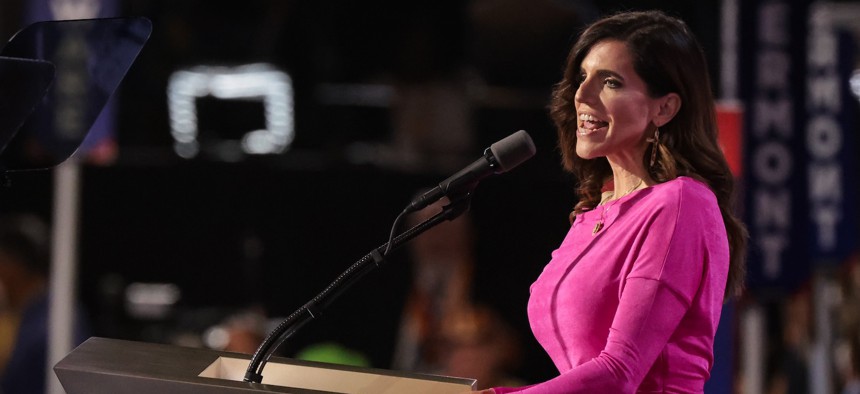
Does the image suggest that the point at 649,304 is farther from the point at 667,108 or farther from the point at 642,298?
the point at 667,108

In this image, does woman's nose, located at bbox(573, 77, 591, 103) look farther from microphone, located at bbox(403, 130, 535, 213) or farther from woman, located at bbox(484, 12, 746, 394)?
microphone, located at bbox(403, 130, 535, 213)

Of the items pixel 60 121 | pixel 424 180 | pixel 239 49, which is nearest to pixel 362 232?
pixel 424 180

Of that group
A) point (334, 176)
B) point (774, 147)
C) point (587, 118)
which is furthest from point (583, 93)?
point (334, 176)

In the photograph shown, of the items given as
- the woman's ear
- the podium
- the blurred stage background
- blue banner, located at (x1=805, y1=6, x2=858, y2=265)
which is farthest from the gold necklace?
blue banner, located at (x1=805, y1=6, x2=858, y2=265)

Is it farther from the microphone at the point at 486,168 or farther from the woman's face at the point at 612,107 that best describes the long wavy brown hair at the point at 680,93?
the microphone at the point at 486,168

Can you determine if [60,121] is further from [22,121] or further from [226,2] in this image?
[226,2]

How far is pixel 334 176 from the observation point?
266 inches

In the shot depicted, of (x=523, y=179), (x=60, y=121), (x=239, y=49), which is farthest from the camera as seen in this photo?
(x=239, y=49)

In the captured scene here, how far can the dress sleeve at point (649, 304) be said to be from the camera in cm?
183

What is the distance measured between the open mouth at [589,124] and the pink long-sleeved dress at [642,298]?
122mm

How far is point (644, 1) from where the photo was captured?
7.04 m

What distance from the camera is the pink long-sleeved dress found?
73.0 inches

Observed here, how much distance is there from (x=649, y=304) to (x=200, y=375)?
0.67 meters

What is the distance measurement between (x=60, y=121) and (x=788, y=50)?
3995 millimetres
